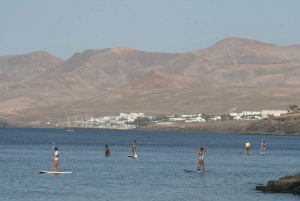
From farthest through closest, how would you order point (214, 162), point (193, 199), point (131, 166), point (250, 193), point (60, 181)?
1. point (214, 162)
2. point (131, 166)
3. point (60, 181)
4. point (250, 193)
5. point (193, 199)

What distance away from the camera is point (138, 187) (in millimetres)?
52031

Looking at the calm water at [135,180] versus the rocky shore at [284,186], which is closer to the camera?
the calm water at [135,180]

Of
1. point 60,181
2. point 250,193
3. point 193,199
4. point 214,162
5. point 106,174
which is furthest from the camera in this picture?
point 214,162

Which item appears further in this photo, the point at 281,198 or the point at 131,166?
the point at 131,166

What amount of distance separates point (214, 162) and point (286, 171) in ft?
39.8

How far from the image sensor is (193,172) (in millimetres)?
64000

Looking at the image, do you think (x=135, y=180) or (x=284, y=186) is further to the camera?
(x=135, y=180)

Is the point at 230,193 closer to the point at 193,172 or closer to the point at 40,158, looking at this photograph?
the point at 193,172

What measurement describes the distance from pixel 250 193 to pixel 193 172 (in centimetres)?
1433

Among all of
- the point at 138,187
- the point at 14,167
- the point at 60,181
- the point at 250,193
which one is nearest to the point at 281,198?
the point at 250,193

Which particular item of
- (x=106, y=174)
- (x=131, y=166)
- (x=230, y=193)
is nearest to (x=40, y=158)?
(x=131, y=166)

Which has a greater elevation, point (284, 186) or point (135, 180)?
point (135, 180)

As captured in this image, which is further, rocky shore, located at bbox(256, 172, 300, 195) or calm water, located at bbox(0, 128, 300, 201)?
rocky shore, located at bbox(256, 172, 300, 195)

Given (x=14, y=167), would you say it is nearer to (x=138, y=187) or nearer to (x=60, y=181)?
(x=60, y=181)
